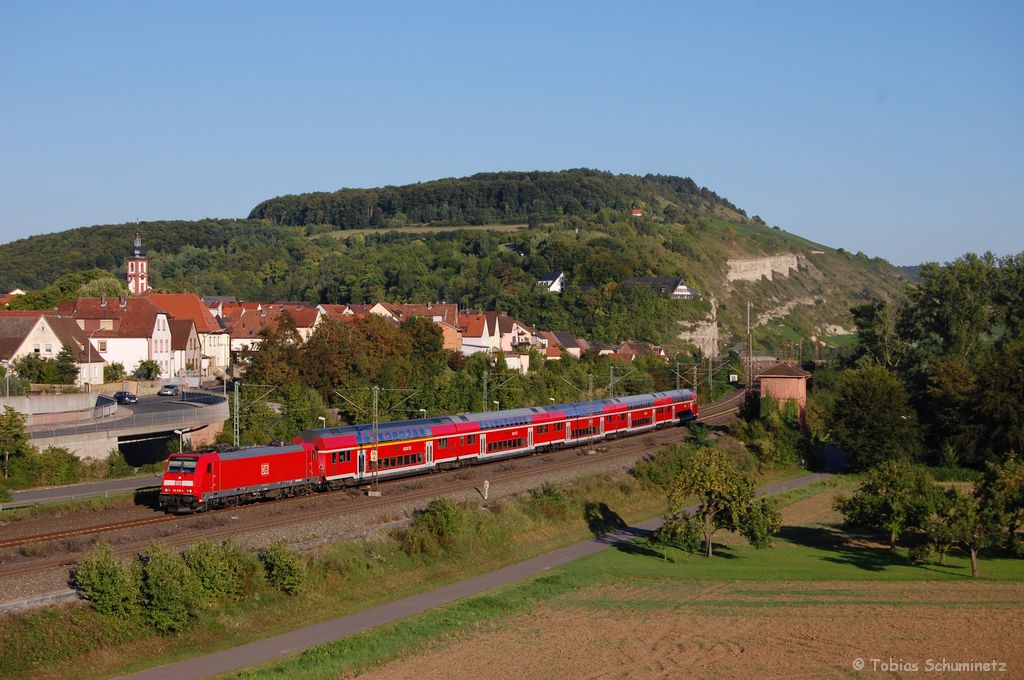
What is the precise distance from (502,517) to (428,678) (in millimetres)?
17326

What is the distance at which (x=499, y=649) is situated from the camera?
26781mm

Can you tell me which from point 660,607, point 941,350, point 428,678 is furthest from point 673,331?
point 428,678

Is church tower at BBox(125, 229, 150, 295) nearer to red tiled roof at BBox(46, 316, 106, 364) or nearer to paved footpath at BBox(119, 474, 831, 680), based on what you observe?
red tiled roof at BBox(46, 316, 106, 364)

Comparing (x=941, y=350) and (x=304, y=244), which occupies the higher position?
(x=304, y=244)

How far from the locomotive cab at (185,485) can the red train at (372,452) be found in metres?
0.04

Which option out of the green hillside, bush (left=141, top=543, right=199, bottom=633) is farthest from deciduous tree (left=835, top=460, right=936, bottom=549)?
the green hillside

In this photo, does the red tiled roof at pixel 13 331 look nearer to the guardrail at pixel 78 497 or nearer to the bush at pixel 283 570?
the guardrail at pixel 78 497

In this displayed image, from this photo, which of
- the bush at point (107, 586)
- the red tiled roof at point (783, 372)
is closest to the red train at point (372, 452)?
the bush at point (107, 586)

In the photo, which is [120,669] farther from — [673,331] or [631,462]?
[673,331]

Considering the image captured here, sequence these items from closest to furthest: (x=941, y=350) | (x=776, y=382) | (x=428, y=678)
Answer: (x=428, y=678), (x=776, y=382), (x=941, y=350)

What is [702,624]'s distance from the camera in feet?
96.4

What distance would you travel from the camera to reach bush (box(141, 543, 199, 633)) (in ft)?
89.1

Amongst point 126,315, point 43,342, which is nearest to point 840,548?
point 43,342

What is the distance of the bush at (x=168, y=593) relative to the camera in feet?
89.1
